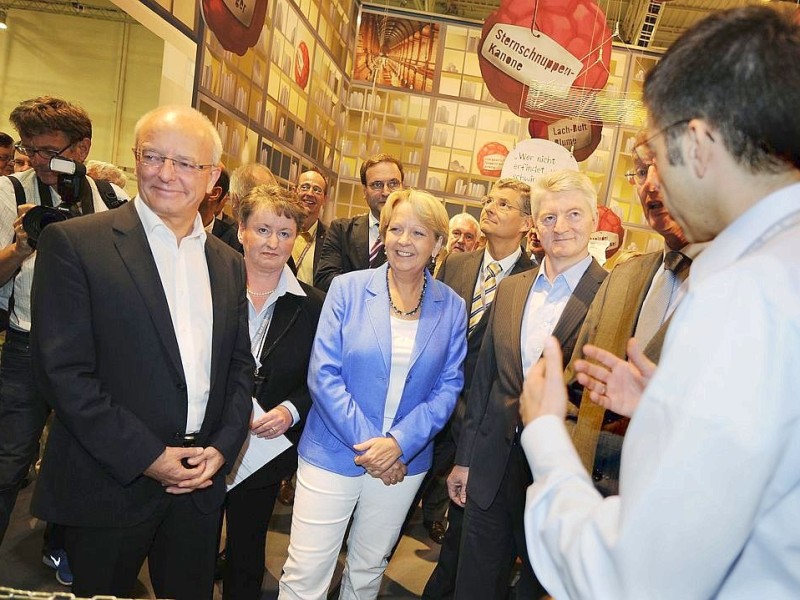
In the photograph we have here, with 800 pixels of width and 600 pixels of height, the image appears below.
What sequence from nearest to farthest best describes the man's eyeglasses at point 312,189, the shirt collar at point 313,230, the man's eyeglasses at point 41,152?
1. the man's eyeglasses at point 41,152
2. the shirt collar at point 313,230
3. the man's eyeglasses at point 312,189

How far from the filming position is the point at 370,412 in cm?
246

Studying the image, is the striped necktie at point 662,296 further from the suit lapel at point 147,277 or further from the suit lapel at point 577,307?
the suit lapel at point 147,277

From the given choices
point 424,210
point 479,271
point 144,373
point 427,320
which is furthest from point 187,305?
point 479,271

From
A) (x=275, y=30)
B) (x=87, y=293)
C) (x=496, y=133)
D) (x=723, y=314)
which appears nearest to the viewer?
(x=723, y=314)

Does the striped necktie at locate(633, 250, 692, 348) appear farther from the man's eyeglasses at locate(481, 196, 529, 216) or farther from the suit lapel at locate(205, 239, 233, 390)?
the man's eyeglasses at locate(481, 196, 529, 216)

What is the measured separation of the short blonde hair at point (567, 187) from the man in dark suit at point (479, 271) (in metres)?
0.56

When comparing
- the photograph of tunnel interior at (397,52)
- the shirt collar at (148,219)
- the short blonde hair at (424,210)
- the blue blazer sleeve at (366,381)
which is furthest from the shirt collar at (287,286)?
the photograph of tunnel interior at (397,52)

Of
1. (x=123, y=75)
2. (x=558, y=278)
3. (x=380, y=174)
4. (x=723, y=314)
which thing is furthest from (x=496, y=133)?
(x=723, y=314)

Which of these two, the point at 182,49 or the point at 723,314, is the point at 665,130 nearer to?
the point at 723,314

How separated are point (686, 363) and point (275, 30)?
7104 millimetres

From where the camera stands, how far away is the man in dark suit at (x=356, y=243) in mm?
3775

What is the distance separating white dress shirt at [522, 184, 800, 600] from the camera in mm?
654

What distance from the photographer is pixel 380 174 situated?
4.07 meters

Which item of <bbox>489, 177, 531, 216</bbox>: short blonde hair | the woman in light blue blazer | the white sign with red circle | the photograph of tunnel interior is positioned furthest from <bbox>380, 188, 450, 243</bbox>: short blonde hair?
the photograph of tunnel interior
